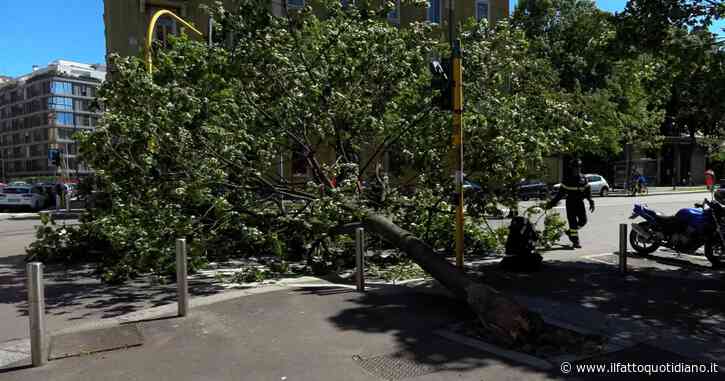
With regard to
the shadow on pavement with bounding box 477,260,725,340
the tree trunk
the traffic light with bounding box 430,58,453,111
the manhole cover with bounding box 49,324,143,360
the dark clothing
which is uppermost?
the traffic light with bounding box 430,58,453,111

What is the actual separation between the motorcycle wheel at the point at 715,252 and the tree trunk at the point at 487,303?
4.72 meters

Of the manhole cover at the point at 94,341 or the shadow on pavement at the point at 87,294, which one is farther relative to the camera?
the shadow on pavement at the point at 87,294

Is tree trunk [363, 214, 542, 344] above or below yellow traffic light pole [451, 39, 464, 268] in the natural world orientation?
below

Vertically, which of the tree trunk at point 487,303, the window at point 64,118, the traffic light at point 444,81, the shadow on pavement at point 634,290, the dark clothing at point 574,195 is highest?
the window at point 64,118

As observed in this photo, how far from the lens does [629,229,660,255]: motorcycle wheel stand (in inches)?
395

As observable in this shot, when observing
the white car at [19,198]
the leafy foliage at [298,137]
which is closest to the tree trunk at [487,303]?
the leafy foliage at [298,137]

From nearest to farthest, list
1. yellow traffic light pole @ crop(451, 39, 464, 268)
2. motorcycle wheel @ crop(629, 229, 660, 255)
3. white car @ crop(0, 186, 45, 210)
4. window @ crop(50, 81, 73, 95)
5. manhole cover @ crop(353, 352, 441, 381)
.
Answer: manhole cover @ crop(353, 352, 441, 381)
yellow traffic light pole @ crop(451, 39, 464, 268)
motorcycle wheel @ crop(629, 229, 660, 255)
white car @ crop(0, 186, 45, 210)
window @ crop(50, 81, 73, 95)

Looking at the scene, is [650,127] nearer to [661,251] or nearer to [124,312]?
[661,251]

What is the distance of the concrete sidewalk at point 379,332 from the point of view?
4.70 metres

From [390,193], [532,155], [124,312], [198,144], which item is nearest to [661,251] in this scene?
[532,155]

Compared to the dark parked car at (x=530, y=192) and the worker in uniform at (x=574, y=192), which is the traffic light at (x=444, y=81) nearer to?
the dark parked car at (x=530, y=192)

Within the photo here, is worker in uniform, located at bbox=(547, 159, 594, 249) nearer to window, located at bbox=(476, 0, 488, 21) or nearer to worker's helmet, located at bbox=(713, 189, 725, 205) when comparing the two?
worker's helmet, located at bbox=(713, 189, 725, 205)

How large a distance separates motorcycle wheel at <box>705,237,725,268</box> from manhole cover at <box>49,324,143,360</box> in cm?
841

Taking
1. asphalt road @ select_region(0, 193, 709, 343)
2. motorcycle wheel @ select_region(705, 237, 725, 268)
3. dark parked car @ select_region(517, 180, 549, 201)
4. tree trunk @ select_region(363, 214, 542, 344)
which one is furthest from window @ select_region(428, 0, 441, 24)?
tree trunk @ select_region(363, 214, 542, 344)
